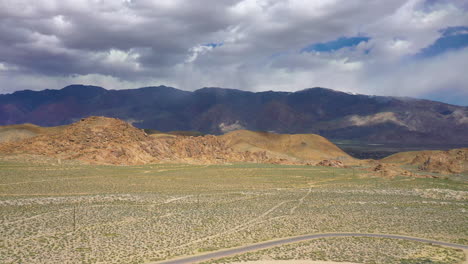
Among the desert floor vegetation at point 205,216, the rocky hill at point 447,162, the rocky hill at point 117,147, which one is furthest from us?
the rocky hill at point 447,162

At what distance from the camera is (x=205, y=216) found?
35.7 meters

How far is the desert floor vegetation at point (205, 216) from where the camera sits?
24.6 metres

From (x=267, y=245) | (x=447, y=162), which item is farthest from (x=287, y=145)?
(x=267, y=245)

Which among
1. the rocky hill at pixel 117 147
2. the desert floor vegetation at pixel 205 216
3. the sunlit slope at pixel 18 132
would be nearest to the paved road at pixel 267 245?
the desert floor vegetation at pixel 205 216

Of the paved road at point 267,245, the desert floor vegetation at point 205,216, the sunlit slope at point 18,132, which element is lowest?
the paved road at point 267,245

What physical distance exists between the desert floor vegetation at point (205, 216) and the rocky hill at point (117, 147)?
19.0 metres

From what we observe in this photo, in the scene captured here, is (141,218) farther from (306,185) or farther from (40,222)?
(306,185)

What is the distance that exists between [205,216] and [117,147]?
60476 mm

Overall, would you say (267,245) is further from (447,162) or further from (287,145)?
(287,145)

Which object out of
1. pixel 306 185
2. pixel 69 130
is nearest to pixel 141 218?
pixel 306 185

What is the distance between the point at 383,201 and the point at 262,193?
16.0 metres

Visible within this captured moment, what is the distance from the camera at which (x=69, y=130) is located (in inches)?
3927

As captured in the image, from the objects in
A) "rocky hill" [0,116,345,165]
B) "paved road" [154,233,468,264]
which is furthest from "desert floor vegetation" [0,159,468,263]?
"rocky hill" [0,116,345,165]

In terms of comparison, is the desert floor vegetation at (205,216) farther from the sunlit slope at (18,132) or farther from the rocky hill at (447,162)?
the sunlit slope at (18,132)
